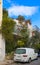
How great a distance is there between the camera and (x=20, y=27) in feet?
124

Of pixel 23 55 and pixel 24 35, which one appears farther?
pixel 24 35

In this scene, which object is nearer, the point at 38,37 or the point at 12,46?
the point at 12,46

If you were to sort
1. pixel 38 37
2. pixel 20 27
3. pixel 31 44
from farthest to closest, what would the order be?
pixel 38 37
pixel 31 44
pixel 20 27

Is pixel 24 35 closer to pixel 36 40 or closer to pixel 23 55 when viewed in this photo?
pixel 36 40

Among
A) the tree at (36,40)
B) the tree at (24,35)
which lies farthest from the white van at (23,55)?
the tree at (36,40)

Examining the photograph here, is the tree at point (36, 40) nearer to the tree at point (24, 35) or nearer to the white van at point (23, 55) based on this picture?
the tree at point (24, 35)

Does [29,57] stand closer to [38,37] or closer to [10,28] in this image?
[10,28]

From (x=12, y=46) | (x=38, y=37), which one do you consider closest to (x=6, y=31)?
(x=12, y=46)

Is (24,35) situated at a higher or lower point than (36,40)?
higher

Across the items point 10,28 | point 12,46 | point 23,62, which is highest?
point 10,28

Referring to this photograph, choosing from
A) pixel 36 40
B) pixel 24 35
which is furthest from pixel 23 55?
pixel 36 40

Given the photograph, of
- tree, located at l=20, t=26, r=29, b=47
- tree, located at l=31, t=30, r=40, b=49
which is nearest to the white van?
tree, located at l=20, t=26, r=29, b=47

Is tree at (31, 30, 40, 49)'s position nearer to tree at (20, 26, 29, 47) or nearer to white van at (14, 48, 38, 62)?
tree at (20, 26, 29, 47)

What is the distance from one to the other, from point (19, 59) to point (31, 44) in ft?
53.1
